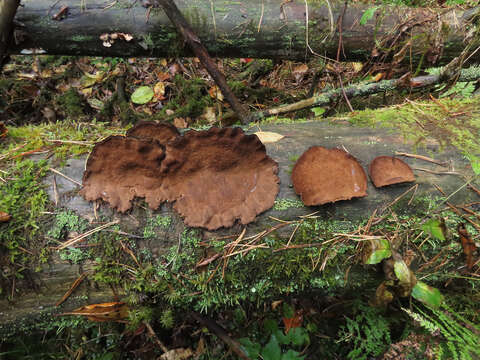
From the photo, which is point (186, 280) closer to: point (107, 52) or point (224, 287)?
point (224, 287)

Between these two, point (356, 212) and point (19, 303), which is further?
point (356, 212)

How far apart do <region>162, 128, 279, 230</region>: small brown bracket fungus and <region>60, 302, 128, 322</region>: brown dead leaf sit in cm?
80

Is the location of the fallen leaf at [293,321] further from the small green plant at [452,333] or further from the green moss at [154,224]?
the green moss at [154,224]

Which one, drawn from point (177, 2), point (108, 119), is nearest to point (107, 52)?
point (177, 2)

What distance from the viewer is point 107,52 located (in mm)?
3363

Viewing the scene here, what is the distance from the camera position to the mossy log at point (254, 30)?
3.15 m

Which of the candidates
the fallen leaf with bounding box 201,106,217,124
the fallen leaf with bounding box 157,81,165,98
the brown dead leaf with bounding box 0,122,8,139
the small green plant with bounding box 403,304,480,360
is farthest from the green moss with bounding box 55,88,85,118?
the small green plant with bounding box 403,304,480,360

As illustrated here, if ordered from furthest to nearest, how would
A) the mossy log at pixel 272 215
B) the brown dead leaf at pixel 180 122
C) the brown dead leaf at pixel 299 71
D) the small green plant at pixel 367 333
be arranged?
1. the brown dead leaf at pixel 299 71
2. the brown dead leaf at pixel 180 122
3. the small green plant at pixel 367 333
4. the mossy log at pixel 272 215

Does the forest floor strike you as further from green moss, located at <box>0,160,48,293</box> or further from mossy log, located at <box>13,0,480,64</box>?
mossy log, located at <box>13,0,480,64</box>

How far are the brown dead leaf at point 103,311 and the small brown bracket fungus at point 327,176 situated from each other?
1.43 meters

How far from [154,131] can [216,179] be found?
0.50m

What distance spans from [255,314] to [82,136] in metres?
2.22

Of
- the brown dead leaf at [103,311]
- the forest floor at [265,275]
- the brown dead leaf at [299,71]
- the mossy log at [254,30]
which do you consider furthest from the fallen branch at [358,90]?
the brown dead leaf at [103,311]

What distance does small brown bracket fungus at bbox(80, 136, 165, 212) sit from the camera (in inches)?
71.3
